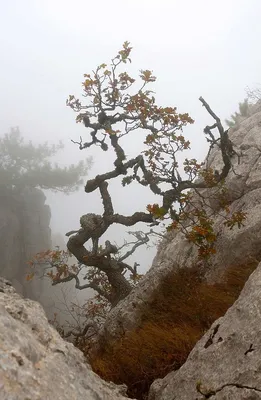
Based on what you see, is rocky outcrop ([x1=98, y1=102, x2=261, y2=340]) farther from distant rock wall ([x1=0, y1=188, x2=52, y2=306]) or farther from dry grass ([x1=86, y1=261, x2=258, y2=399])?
distant rock wall ([x1=0, y1=188, x2=52, y2=306])

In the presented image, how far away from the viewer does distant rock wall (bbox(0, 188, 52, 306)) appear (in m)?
25.5

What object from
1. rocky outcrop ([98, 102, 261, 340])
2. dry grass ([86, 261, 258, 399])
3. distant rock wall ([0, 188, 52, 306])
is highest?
distant rock wall ([0, 188, 52, 306])

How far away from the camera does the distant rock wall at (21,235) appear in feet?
83.7

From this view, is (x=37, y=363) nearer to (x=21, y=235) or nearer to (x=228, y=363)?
(x=228, y=363)

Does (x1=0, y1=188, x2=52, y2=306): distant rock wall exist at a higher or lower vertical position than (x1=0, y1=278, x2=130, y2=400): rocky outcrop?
higher

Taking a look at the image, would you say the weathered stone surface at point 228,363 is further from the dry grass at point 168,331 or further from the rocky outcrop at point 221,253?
the rocky outcrop at point 221,253

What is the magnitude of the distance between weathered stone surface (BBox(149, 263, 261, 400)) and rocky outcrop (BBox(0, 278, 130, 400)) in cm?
59

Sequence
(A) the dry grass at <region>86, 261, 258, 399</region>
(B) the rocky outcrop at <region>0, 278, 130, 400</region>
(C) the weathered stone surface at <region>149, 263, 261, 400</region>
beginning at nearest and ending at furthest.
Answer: (B) the rocky outcrop at <region>0, 278, 130, 400</region> → (C) the weathered stone surface at <region>149, 263, 261, 400</region> → (A) the dry grass at <region>86, 261, 258, 399</region>

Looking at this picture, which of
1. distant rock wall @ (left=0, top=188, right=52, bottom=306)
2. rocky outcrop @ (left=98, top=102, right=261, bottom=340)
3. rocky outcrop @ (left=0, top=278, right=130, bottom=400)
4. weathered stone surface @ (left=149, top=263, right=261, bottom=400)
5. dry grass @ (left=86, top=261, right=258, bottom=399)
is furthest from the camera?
distant rock wall @ (left=0, top=188, right=52, bottom=306)

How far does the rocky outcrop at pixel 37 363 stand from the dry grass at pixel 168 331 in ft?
3.73

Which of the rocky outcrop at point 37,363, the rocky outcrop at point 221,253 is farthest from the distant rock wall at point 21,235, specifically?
the rocky outcrop at point 37,363

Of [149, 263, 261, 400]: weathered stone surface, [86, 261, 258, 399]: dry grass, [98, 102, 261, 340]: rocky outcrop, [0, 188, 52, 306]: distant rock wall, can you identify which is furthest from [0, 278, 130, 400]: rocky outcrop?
[0, 188, 52, 306]: distant rock wall

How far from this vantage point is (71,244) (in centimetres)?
894

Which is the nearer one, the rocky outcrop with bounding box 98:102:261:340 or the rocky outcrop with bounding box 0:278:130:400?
the rocky outcrop with bounding box 0:278:130:400
